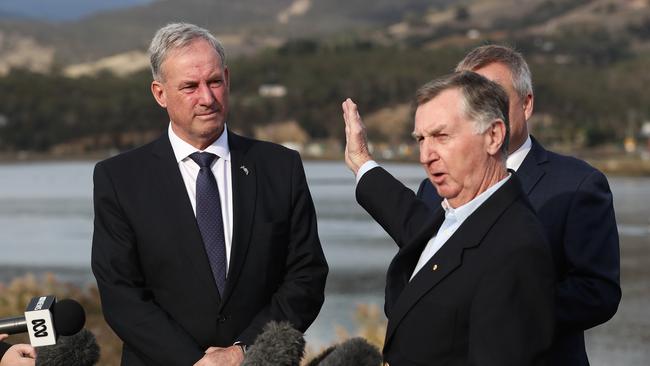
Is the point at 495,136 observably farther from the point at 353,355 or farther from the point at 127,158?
the point at 127,158

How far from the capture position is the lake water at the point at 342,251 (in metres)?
14.4

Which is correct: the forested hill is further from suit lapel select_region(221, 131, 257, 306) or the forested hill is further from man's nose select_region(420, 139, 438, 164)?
man's nose select_region(420, 139, 438, 164)

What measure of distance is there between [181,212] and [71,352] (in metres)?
0.70

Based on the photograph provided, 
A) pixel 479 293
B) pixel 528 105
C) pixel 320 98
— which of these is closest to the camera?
pixel 479 293

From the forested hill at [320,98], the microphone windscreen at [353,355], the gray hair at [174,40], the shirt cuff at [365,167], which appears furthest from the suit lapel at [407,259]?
the forested hill at [320,98]

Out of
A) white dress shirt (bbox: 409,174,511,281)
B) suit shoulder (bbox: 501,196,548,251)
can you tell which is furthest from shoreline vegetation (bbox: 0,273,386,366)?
suit shoulder (bbox: 501,196,548,251)

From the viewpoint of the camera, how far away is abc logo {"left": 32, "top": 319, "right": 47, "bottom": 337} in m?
3.58

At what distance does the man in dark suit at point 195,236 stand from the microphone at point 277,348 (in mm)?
476

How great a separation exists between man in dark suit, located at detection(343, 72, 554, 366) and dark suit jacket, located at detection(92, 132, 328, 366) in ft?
2.89

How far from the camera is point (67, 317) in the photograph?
3738 millimetres

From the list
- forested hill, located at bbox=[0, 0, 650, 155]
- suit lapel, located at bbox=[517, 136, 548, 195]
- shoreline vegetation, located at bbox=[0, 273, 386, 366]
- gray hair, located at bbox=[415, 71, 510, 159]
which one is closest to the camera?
gray hair, located at bbox=[415, 71, 510, 159]

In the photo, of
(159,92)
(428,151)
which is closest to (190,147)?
(159,92)

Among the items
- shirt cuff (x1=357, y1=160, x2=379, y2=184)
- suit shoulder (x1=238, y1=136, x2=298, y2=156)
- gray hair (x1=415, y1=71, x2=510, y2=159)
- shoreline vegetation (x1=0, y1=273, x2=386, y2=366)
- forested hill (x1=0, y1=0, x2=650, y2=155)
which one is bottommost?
forested hill (x1=0, y1=0, x2=650, y2=155)

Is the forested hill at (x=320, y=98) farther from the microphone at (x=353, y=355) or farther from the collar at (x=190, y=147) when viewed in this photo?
the microphone at (x=353, y=355)
